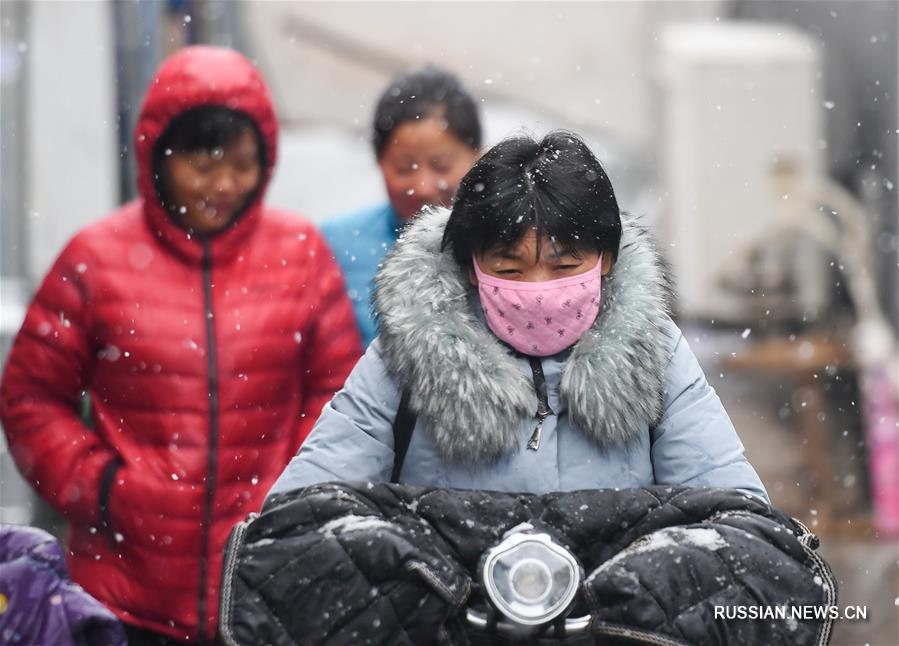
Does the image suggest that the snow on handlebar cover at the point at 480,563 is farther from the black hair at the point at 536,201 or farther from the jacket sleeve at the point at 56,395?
the jacket sleeve at the point at 56,395

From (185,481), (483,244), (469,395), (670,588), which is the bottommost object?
(185,481)

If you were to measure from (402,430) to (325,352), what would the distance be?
4.04ft

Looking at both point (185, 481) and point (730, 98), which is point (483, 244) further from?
point (730, 98)

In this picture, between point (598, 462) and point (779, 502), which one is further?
point (779, 502)

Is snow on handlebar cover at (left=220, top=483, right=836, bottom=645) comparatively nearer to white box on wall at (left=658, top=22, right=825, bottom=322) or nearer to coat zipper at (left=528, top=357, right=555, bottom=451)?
coat zipper at (left=528, top=357, right=555, bottom=451)

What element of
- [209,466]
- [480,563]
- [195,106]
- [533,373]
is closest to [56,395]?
[209,466]

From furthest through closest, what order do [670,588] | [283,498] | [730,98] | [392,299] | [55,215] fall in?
[730,98] → [55,215] → [392,299] → [283,498] → [670,588]

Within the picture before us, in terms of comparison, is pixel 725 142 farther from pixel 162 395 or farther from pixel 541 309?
pixel 541 309

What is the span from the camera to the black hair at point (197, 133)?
163 inches

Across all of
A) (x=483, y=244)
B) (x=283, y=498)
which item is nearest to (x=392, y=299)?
(x=483, y=244)

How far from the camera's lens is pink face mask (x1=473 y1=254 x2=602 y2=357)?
284 cm

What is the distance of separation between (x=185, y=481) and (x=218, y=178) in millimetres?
800

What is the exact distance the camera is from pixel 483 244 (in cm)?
289

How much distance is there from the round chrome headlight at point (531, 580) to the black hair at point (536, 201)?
0.58 m
